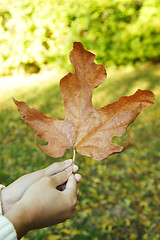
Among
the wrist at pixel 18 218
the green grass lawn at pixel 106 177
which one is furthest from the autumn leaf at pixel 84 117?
the green grass lawn at pixel 106 177

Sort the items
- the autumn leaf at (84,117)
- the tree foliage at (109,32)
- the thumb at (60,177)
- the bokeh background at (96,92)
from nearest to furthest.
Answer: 1. the autumn leaf at (84,117)
2. the thumb at (60,177)
3. the bokeh background at (96,92)
4. the tree foliage at (109,32)

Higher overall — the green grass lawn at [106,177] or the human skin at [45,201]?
the human skin at [45,201]

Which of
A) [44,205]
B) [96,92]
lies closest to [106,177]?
[44,205]

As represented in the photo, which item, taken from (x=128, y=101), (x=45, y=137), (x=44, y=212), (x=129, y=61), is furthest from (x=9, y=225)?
(x=129, y=61)

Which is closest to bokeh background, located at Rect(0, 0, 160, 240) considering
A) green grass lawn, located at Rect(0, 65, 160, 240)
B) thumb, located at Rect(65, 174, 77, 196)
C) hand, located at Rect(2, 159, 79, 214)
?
green grass lawn, located at Rect(0, 65, 160, 240)

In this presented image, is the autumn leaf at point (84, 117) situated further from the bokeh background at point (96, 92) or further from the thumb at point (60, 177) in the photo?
the bokeh background at point (96, 92)

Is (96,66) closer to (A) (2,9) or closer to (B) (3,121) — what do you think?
(A) (2,9)
